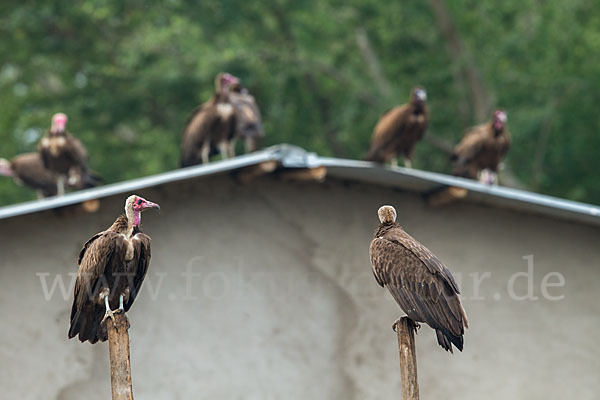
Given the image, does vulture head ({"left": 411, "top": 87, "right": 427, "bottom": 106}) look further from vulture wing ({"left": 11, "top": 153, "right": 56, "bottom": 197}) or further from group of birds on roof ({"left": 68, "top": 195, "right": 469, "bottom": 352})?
group of birds on roof ({"left": 68, "top": 195, "right": 469, "bottom": 352})

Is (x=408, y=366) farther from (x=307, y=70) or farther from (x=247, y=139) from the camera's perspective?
(x=307, y=70)

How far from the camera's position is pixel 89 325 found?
19.7 ft

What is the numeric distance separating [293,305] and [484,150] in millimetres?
4122

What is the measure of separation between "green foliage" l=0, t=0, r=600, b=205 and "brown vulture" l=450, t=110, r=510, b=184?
18.2 feet

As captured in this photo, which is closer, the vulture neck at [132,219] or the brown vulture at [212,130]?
the vulture neck at [132,219]

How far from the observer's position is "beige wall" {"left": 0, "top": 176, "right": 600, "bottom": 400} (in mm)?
7586

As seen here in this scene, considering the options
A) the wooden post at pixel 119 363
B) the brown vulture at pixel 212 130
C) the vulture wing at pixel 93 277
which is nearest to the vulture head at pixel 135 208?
the vulture wing at pixel 93 277

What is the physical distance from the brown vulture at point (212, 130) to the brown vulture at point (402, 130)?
1546 millimetres

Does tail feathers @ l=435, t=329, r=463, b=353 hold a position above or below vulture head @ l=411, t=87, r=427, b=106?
below

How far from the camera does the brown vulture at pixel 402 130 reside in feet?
36.2

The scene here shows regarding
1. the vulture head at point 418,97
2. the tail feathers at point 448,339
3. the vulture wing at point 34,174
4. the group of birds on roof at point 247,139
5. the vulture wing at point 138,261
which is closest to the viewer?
the tail feathers at point 448,339

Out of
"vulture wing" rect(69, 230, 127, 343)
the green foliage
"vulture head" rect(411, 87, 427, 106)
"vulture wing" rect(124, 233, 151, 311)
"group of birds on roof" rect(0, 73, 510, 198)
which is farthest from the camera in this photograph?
the green foliage

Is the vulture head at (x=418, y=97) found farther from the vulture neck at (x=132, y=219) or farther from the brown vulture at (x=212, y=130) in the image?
the vulture neck at (x=132, y=219)

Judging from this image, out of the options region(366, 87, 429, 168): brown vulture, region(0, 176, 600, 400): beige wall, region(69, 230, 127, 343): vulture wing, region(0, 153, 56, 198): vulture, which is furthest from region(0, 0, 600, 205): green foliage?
region(69, 230, 127, 343): vulture wing
